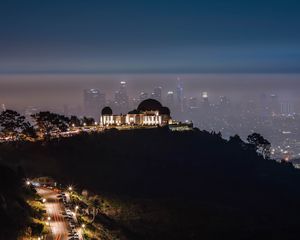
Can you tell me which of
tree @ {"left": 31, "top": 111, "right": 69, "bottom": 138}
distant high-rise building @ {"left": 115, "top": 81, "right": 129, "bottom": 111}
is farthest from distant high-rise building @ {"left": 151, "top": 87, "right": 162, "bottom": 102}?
tree @ {"left": 31, "top": 111, "right": 69, "bottom": 138}

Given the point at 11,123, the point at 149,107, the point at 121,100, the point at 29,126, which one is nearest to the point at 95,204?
the point at 29,126

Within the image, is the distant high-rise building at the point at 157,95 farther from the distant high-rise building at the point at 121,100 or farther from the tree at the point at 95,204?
the tree at the point at 95,204

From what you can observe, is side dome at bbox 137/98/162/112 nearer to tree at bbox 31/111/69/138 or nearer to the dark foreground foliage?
the dark foreground foliage

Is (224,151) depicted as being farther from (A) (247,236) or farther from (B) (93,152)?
(A) (247,236)

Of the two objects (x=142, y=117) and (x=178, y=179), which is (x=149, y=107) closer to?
(x=142, y=117)

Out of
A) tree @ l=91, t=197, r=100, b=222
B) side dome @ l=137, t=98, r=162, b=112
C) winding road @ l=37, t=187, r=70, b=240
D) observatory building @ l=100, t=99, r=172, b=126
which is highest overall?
side dome @ l=137, t=98, r=162, b=112

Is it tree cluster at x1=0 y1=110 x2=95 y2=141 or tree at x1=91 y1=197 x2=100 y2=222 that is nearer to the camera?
tree at x1=91 y1=197 x2=100 y2=222
